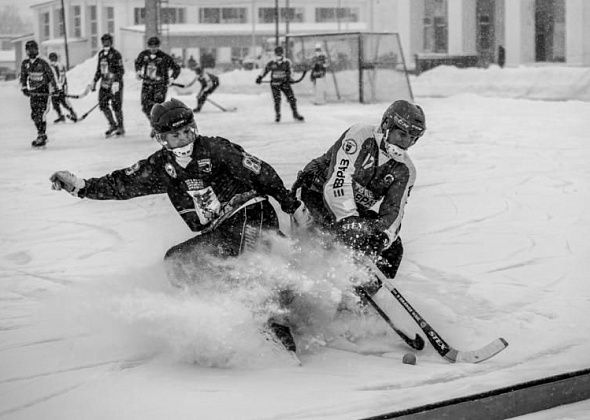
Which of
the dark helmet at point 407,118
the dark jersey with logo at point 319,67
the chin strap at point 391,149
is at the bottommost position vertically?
the chin strap at point 391,149

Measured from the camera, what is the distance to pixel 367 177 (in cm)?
471

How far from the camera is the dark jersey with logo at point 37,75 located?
1360cm

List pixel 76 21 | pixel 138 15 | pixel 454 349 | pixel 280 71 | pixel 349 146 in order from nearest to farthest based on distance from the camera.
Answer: pixel 454 349 → pixel 349 146 → pixel 280 71 → pixel 76 21 → pixel 138 15

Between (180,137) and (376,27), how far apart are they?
35.4m

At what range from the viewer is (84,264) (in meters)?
6.36

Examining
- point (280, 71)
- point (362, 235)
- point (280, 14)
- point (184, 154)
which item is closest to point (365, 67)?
point (280, 71)

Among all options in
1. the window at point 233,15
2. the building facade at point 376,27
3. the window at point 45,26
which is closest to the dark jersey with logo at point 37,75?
the building facade at point 376,27

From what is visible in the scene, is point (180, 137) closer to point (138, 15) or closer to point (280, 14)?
point (138, 15)

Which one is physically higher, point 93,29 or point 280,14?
point 280,14

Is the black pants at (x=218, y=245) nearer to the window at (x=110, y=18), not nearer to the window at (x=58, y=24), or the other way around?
the window at (x=58, y=24)

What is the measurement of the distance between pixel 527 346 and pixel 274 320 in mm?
1224

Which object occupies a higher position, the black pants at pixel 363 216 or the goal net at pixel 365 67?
the goal net at pixel 365 67

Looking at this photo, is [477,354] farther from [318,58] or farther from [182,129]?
[318,58]

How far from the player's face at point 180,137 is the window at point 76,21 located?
89.0 feet
